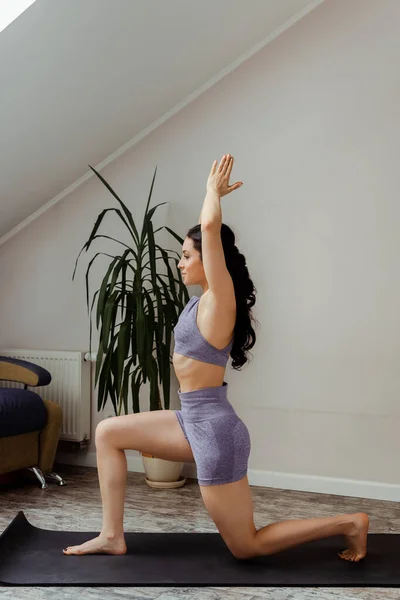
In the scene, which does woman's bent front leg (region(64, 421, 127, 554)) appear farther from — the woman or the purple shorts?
the purple shorts

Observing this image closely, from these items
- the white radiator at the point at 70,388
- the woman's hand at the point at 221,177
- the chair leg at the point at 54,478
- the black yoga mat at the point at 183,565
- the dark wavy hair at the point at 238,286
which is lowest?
the black yoga mat at the point at 183,565

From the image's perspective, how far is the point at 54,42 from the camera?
344cm

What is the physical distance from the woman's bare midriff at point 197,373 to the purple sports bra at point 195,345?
0.05 ft

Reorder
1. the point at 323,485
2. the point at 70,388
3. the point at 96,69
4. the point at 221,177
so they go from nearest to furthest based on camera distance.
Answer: the point at 221,177 → the point at 96,69 → the point at 323,485 → the point at 70,388

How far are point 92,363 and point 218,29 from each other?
2.05 meters

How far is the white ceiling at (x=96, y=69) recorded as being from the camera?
342 centimetres

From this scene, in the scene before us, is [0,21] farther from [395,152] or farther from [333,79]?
[395,152]

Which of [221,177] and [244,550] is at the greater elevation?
[221,177]

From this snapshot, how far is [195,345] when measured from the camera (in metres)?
2.57

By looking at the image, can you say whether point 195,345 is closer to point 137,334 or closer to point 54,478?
point 137,334

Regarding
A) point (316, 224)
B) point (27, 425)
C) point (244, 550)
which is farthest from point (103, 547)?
point (316, 224)

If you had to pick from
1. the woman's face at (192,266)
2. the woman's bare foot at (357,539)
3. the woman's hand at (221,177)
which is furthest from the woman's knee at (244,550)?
the woman's hand at (221,177)

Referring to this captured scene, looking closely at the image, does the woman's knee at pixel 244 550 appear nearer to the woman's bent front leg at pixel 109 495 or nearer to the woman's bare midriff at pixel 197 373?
the woman's bent front leg at pixel 109 495

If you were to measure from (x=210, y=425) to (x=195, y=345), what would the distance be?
0.92 ft
